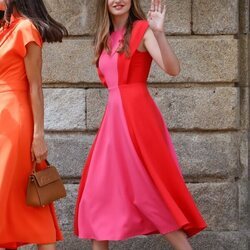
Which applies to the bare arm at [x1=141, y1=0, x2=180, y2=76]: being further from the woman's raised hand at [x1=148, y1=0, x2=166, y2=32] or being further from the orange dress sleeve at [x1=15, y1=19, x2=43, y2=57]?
the orange dress sleeve at [x1=15, y1=19, x2=43, y2=57]

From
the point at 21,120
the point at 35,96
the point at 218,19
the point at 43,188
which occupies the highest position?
the point at 218,19

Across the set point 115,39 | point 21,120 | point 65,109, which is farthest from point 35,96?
point 65,109

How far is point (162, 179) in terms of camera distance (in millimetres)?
4992

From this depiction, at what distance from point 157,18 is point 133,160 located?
0.88m

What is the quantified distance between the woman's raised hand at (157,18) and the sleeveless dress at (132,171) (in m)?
0.21

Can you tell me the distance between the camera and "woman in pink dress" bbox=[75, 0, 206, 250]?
4.95 m

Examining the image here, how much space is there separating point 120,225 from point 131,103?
0.76 meters

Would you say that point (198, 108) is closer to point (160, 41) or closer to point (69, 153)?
point (69, 153)

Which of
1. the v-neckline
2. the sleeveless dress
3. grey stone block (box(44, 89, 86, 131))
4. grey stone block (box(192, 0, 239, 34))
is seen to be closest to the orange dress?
the sleeveless dress

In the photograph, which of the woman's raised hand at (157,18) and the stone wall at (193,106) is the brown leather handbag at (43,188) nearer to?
the woman's raised hand at (157,18)

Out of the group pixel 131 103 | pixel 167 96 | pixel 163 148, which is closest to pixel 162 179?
pixel 163 148

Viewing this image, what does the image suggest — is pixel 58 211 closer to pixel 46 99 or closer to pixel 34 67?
pixel 46 99

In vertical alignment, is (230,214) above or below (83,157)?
below

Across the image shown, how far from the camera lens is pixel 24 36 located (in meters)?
4.77
